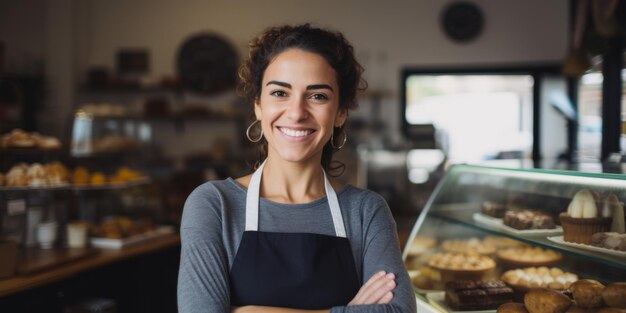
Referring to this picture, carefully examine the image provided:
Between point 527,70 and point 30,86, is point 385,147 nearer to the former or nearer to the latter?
point 527,70

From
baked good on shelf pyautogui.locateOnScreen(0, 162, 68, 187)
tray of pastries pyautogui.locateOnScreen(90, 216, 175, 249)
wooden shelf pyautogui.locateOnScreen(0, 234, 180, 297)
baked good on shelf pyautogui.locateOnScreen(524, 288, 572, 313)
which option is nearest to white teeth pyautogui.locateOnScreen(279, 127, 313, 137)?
baked good on shelf pyautogui.locateOnScreen(524, 288, 572, 313)

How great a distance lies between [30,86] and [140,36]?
4.43 feet

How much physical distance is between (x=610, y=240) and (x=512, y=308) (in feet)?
1.27

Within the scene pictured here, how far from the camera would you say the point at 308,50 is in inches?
61.6

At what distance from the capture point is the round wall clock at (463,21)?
6.55m

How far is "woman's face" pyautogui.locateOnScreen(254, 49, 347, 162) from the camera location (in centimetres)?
152

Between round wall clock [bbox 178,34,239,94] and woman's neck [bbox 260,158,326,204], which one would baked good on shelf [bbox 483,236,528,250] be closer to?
woman's neck [bbox 260,158,326,204]

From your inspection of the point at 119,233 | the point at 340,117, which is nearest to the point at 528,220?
the point at 340,117

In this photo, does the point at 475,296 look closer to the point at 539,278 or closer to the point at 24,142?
the point at 539,278

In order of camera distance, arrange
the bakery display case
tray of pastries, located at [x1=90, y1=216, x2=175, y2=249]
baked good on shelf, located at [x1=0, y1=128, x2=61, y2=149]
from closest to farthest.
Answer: the bakery display case < baked good on shelf, located at [x1=0, y1=128, x2=61, y2=149] < tray of pastries, located at [x1=90, y1=216, x2=175, y2=249]

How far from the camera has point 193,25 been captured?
7035 mm

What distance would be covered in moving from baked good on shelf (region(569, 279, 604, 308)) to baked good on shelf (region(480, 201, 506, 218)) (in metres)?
0.67

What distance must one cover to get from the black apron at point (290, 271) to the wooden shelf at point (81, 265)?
5.01 ft

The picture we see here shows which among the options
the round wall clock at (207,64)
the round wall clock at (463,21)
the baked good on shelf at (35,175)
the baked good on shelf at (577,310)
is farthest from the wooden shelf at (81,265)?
the round wall clock at (463,21)
